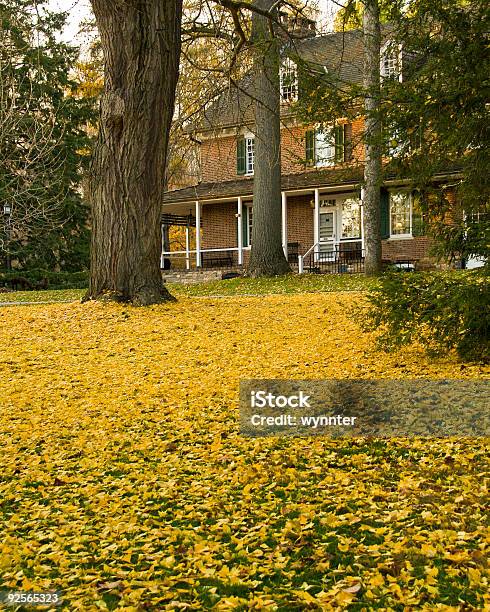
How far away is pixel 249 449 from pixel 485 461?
4.91 feet

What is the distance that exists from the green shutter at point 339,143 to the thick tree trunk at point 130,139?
137 inches

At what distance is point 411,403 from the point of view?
18.9 ft

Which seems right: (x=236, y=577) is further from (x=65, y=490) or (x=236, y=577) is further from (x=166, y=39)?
(x=166, y=39)

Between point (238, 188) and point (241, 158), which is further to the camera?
point (241, 158)

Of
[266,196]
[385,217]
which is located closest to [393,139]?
[266,196]

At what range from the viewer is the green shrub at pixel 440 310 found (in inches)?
262

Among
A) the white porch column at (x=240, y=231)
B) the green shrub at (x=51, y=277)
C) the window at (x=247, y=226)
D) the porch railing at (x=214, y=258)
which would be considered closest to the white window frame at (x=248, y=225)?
the window at (x=247, y=226)

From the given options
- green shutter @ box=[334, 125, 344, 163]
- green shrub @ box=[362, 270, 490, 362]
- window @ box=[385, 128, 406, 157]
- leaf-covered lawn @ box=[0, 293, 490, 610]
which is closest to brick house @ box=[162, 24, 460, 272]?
green shutter @ box=[334, 125, 344, 163]

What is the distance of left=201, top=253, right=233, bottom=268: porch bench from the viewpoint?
2872 cm

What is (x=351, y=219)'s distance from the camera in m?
26.7

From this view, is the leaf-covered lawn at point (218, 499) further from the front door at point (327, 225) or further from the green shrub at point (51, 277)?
the front door at point (327, 225)

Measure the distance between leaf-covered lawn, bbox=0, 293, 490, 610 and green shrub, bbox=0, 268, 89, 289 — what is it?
18.3m

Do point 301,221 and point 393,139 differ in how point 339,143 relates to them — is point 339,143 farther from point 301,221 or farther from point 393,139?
point 301,221

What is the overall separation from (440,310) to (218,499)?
11.3 feet
